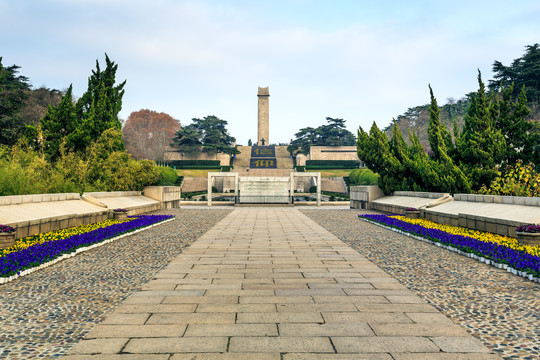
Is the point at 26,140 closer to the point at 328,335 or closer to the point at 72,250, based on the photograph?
the point at 72,250

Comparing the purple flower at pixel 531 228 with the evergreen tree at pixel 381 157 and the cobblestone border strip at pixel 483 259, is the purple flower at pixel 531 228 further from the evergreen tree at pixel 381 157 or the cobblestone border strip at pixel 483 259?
the evergreen tree at pixel 381 157

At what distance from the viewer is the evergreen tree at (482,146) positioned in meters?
13.5

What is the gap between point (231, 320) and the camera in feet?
13.2

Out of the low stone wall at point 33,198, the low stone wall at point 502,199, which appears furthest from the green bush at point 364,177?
the low stone wall at point 33,198

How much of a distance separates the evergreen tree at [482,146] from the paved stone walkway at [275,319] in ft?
31.3

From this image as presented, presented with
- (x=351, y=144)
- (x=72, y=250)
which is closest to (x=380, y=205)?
(x=72, y=250)

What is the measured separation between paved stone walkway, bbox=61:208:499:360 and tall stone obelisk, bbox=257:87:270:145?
203 feet

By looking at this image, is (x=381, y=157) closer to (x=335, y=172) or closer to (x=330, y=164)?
(x=335, y=172)

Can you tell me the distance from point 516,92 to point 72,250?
4293cm

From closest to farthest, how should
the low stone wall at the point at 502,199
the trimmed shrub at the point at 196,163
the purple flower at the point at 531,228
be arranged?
the purple flower at the point at 531,228 → the low stone wall at the point at 502,199 → the trimmed shrub at the point at 196,163

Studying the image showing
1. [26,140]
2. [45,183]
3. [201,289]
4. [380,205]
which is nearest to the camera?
[201,289]

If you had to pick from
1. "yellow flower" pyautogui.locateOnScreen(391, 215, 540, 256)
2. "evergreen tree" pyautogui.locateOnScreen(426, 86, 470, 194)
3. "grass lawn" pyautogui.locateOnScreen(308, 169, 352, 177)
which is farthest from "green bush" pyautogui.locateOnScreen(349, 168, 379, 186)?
"yellow flower" pyautogui.locateOnScreen(391, 215, 540, 256)

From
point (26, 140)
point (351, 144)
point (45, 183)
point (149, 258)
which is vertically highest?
point (351, 144)

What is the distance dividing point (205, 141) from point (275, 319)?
60616 mm
